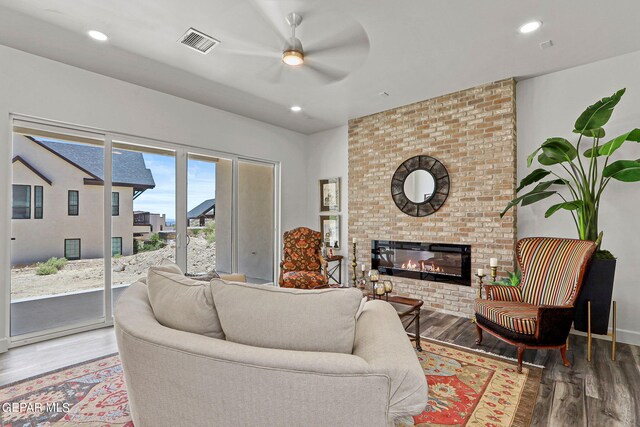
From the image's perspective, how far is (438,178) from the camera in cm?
416

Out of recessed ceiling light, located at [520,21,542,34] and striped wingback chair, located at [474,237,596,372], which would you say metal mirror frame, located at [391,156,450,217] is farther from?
recessed ceiling light, located at [520,21,542,34]

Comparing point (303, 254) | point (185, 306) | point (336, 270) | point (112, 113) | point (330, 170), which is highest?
point (112, 113)

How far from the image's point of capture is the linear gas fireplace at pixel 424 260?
13.0ft

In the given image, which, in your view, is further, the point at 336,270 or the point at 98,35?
the point at 336,270

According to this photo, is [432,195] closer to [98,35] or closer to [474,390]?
[474,390]

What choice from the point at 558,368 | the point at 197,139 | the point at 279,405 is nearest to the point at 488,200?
the point at 558,368

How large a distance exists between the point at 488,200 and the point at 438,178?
27.4 inches

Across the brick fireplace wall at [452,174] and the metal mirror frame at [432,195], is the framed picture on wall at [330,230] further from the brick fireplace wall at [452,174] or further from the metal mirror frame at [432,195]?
the metal mirror frame at [432,195]

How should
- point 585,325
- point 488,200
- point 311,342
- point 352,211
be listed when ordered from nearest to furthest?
point 311,342 → point 585,325 → point 488,200 → point 352,211

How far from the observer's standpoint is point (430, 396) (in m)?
2.10

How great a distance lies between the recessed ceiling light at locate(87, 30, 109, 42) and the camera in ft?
8.67

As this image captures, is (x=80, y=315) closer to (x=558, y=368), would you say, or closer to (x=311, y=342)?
(x=311, y=342)

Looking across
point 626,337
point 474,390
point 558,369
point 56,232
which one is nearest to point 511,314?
point 558,369

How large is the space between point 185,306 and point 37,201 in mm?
3018
